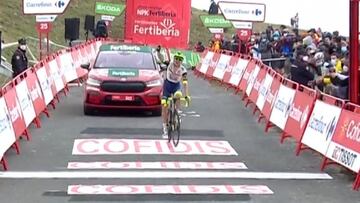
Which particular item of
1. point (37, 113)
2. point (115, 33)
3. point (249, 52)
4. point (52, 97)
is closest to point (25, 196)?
point (37, 113)

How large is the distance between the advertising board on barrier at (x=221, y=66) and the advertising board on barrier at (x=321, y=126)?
15930 millimetres

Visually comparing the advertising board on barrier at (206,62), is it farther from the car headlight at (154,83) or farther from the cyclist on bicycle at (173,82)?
the cyclist on bicycle at (173,82)

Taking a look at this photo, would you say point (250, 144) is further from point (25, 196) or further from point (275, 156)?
point (25, 196)

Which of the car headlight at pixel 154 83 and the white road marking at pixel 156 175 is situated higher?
the car headlight at pixel 154 83

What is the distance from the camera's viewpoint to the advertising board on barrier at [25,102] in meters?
17.6

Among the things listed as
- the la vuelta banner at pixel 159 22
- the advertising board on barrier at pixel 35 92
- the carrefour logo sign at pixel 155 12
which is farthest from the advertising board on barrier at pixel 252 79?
the carrefour logo sign at pixel 155 12

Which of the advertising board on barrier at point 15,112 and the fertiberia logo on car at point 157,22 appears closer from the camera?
the advertising board on barrier at point 15,112

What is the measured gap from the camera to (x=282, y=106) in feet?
61.6

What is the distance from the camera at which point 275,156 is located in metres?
15.8

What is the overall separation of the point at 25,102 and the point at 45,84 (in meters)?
4.20

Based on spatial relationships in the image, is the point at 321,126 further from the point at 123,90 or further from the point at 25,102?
the point at 123,90

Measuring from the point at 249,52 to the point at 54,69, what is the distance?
1236cm

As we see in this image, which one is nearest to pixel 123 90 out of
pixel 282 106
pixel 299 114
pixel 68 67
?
pixel 282 106

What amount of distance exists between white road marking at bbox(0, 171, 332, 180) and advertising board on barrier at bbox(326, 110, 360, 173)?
0.42 meters
